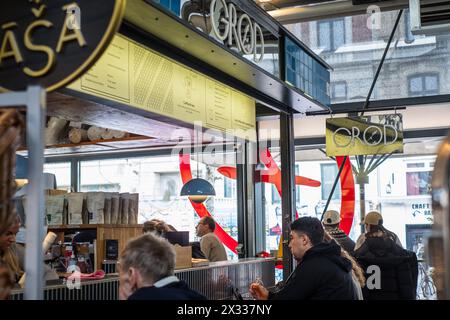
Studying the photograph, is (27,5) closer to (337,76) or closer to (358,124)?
(358,124)

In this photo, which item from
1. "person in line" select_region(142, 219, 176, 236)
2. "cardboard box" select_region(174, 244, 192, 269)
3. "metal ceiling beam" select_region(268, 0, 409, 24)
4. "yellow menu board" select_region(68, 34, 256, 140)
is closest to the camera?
"yellow menu board" select_region(68, 34, 256, 140)

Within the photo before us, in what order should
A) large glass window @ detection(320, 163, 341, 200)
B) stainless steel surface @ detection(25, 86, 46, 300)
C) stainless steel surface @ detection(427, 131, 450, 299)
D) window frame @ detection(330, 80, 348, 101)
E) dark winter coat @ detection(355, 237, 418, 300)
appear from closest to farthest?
stainless steel surface @ detection(427, 131, 450, 299)
stainless steel surface @ detection(25, 86, 46, 300)
dark winter coat @ detection(355, 237, 418, 300)
window frame @ detection(330, 80, 348, 101)
large glass window @ detection(320, 163, 341, 200)

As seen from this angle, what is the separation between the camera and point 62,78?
187cm

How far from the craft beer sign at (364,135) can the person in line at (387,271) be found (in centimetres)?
183

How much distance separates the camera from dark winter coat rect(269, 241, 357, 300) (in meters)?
3.64

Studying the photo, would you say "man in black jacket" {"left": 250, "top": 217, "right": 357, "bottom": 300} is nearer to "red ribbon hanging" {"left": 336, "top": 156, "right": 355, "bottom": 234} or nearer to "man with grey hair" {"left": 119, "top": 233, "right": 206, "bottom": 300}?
"man with grey hair" {"left": 119, "top": 233, "right": 206, "bottom": 300}

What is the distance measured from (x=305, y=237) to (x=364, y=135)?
4278mm

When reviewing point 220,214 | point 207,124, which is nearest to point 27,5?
point 207,124

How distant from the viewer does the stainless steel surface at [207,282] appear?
3900mm

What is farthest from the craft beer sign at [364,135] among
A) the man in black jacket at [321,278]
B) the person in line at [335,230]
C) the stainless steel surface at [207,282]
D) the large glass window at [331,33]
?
the man in black jacket at [321,278]

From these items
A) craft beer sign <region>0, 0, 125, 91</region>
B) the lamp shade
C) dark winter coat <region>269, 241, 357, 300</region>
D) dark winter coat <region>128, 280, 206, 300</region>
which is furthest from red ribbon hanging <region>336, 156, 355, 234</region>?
craft beer sign <region>0, 0, 125, 91</region>

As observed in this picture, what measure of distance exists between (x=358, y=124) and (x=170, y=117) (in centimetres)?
375

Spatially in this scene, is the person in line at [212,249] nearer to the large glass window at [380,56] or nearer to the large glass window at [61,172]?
the large glass window at [380,56]

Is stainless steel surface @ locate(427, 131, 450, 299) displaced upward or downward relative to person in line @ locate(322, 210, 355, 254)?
upward
